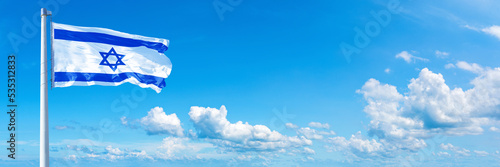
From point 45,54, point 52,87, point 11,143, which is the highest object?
point 45,54

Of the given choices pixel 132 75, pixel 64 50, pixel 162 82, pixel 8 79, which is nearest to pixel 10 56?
pixel 8 79

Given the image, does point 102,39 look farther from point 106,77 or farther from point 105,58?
point 106,77

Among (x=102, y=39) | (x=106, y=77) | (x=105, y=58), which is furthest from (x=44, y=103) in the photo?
(x=102, y=39)

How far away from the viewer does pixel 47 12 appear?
23.1 metres

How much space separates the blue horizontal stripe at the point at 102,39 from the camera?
79.4 ft

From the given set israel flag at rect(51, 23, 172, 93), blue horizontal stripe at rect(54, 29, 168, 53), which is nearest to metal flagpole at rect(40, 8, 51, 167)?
israel flag at rect(51, 23, 172, 93)

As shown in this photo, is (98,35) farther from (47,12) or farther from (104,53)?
(47,12)

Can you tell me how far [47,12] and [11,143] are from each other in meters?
7.21

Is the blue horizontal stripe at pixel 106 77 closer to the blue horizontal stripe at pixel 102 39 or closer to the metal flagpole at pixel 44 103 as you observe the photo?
the metal flagpole at pixel 44 103

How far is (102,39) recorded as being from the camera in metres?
25.7

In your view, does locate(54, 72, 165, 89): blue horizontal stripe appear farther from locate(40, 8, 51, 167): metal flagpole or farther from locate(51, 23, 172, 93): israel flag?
locate(40, 8, 51, 167): metal flagpole

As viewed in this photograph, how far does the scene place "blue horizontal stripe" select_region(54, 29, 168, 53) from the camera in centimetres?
2421

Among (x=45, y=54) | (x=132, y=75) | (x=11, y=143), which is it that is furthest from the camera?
(x=132, y=75)

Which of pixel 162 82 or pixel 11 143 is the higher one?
pixel 162 82
